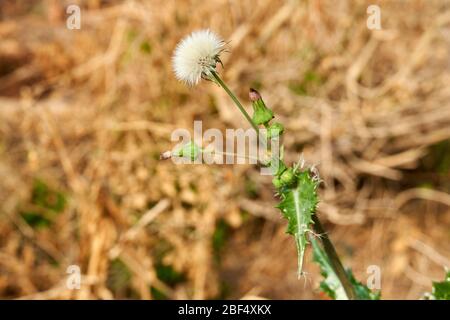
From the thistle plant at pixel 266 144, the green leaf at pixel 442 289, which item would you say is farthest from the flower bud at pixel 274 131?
the green leaf at pixel 442 289

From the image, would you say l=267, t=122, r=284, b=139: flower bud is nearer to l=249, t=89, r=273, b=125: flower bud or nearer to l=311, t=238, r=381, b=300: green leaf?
l=249, t=89, r=273, b=125: flower bud

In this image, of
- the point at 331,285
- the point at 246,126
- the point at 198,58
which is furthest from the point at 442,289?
the point at 246,126

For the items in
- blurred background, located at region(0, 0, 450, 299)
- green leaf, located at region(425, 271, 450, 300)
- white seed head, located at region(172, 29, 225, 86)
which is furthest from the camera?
blurred background, located at region(0, 0, 450, 299)

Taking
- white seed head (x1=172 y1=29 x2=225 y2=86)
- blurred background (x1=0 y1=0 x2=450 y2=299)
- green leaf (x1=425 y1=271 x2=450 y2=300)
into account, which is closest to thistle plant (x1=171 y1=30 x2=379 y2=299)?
white seed head (x1=172 y1=29 x2=225 y2=86)

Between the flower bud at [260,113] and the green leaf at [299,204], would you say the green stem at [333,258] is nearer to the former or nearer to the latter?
the green leaf at [299,204]

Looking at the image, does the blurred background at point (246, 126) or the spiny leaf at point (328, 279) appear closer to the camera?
the spiny leaf at point (328, 279)
